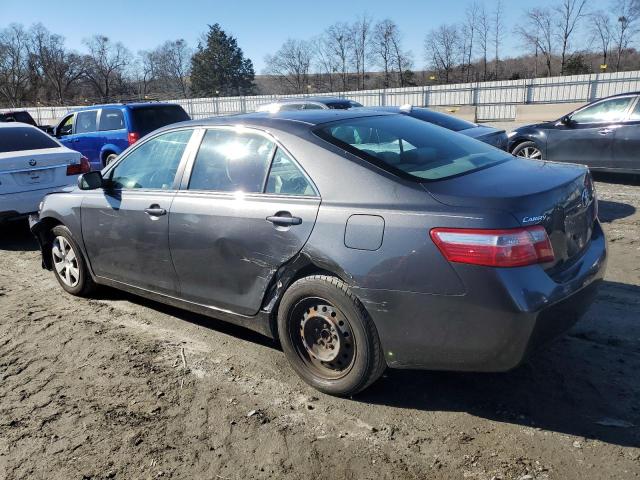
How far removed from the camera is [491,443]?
2.78 meters

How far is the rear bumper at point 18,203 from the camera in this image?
7156 millimetres

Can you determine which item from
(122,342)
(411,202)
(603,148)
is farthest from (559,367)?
(603,148)

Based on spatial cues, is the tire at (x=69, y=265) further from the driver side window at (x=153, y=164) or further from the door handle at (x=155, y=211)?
the door handle at (x=155, y=211)

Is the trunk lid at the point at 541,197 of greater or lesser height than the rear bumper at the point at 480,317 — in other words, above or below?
above

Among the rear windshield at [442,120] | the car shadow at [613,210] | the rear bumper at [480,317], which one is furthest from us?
the rear windshield at [442,120]

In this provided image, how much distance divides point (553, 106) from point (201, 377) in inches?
910

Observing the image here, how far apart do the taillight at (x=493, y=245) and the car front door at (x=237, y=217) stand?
823mm

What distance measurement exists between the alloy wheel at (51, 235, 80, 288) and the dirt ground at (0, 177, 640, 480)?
83 centimetres

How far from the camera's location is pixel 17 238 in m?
8.02

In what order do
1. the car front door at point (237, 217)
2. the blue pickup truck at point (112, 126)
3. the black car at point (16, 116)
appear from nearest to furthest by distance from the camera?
the car front door at point (237, 217) < the blue pickup truck at point (112, 126) < the black car at point (16, 116)

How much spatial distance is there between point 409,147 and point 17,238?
6777 mm

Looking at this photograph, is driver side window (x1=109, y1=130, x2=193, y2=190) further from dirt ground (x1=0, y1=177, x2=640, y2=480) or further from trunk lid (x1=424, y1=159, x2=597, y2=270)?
trunk lid (x1=424, y1=159, x2=597, y2=270)

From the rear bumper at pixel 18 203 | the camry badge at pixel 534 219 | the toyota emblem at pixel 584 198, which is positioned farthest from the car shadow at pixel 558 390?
the rear bumper at pixel 18 203

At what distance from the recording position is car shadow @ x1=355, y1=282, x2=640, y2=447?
9.52ft
